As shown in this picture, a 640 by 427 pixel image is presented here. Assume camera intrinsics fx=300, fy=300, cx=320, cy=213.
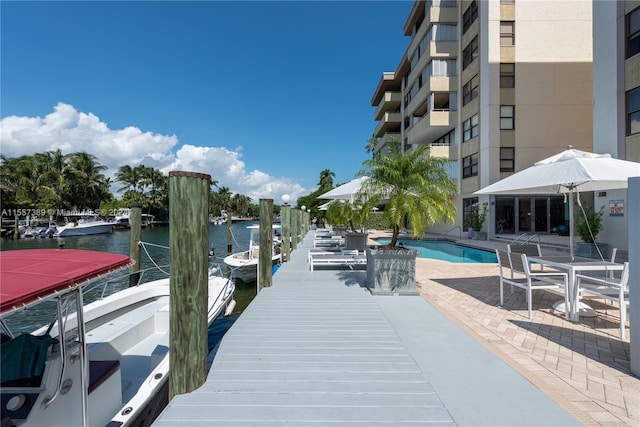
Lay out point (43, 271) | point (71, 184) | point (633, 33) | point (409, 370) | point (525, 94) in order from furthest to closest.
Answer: point (71, 184) < point (525, 94) < point (633, 33) < point (409, 370) < point (43, 271)

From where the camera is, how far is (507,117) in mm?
20312

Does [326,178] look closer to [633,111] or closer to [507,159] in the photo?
[507,159]

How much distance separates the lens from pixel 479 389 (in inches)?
117

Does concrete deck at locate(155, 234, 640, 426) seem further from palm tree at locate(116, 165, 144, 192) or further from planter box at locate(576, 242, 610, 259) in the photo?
palm tree at locate(116, 165, 144, 192)

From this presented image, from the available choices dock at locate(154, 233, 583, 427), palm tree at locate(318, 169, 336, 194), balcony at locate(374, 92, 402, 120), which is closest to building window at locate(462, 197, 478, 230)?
balcony at locate(374, 92, 402, 120)

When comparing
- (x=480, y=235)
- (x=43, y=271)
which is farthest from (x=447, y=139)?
(x=43, y=271)

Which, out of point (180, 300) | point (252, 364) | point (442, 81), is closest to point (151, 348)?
point (252, 364)

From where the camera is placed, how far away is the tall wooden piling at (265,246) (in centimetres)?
693

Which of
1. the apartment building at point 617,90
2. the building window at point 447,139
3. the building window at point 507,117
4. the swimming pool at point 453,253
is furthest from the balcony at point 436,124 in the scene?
the apartment building at point 617,90

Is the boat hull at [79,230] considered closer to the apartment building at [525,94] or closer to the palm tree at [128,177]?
the palm tree at [128,177]

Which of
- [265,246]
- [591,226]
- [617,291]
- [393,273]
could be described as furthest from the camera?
[591,226]

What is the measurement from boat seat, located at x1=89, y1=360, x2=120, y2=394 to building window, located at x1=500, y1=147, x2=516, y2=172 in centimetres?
2292

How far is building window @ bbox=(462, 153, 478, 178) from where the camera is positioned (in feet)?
71.7

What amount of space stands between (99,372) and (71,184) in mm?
56545
